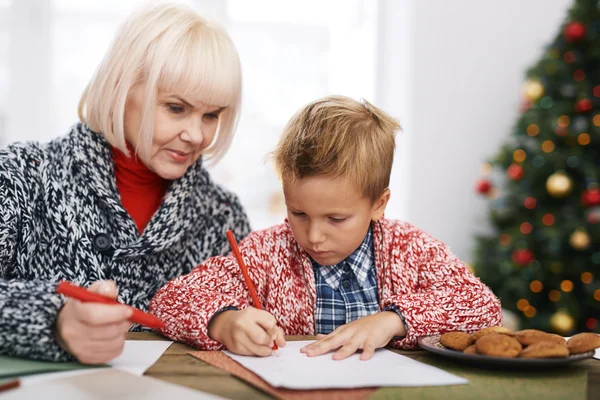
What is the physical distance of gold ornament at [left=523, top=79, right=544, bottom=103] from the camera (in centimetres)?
299

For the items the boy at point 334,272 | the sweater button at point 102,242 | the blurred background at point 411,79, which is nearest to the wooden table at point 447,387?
the boy at point 334,272

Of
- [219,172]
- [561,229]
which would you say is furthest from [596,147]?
[219,172]

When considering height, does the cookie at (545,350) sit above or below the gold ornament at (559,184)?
below

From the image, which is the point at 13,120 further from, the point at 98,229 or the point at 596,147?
the point at 596,147

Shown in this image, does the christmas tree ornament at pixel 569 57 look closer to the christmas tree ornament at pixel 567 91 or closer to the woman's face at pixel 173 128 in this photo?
the christmas tree ornament at pixel 567 91

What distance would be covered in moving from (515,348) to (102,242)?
845mm

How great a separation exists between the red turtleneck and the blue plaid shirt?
1.49 feet

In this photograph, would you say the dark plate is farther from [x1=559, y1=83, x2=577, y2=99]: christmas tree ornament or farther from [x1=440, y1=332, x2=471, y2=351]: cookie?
[x1=559, y1=83, x2=577, y2=99]: christmas tree ornament

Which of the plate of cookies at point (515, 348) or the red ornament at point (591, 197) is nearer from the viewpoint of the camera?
the plate of cookies at point (515, 348)

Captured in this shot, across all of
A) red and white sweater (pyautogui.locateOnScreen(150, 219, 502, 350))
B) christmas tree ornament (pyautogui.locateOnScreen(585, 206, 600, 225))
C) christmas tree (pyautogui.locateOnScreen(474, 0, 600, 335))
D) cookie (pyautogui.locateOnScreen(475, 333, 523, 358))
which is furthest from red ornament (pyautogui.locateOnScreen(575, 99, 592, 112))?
Result: cookie (pyautogui.locateOnScreen(475, 333, 523, 358))

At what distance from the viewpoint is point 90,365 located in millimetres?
877

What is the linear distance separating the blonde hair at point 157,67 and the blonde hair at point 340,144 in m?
0.23

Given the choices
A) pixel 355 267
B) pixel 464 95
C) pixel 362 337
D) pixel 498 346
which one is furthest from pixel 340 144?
pixel 464 95

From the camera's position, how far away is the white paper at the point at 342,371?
2.60 feet
